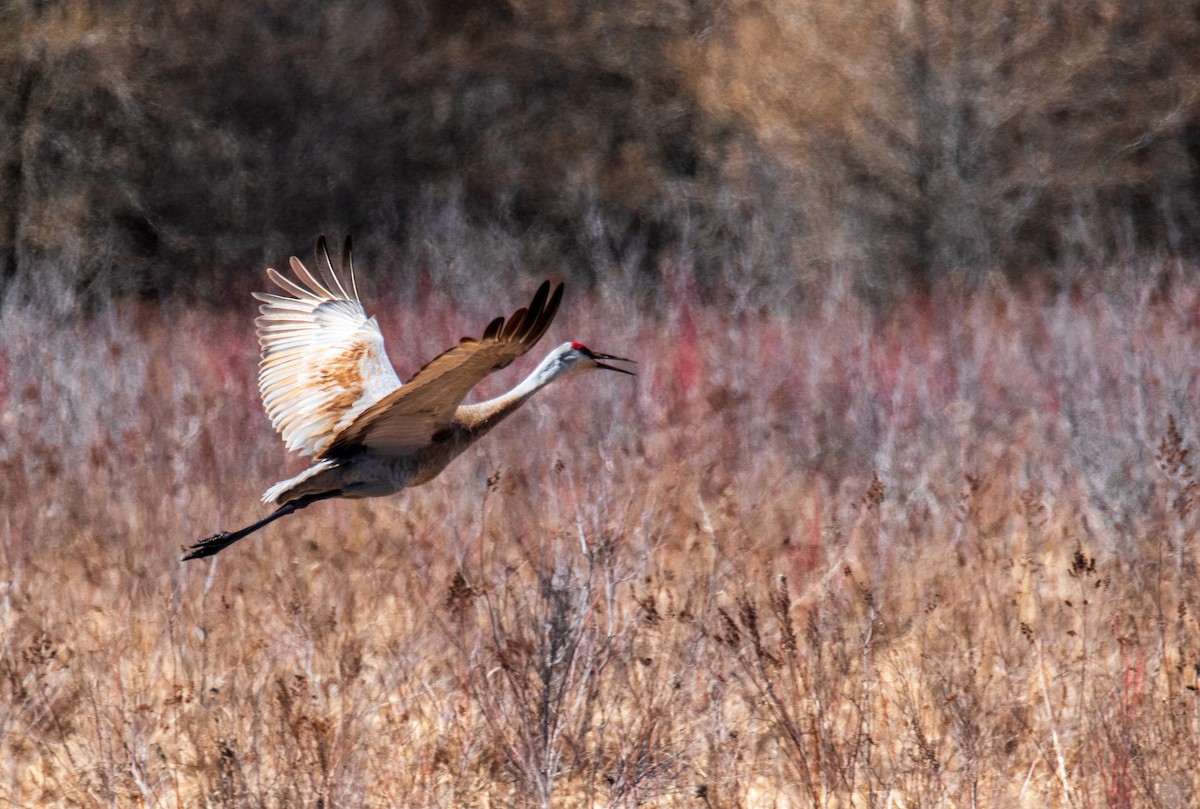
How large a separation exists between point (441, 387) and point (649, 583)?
876 millimetres

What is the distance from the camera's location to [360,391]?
16.2 ft

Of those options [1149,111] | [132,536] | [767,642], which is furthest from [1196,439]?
[1149,111]

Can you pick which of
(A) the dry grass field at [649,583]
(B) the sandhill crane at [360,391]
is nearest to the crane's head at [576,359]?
(B) the sandhill crane at [360,391]

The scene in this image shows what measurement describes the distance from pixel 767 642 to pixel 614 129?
1513 cm

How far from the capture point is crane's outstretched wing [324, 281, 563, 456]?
11.7ft

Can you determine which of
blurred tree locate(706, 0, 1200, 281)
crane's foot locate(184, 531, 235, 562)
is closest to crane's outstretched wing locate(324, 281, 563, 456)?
crane's foot locate(184, 531, 235, 562)

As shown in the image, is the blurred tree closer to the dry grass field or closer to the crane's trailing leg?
the dry grass field

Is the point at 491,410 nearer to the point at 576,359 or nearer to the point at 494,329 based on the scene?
the point at 576,359

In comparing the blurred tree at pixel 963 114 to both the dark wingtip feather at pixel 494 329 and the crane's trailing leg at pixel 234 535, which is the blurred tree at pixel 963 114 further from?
the dark wingtip feather at pixel 494 329

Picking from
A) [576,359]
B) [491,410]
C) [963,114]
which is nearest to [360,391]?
[491,410]

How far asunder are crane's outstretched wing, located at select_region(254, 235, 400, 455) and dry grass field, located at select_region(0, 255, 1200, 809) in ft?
1.61

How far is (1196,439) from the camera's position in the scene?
5.64m

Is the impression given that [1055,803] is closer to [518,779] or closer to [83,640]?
[518,779]

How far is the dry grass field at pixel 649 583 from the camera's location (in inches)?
152
